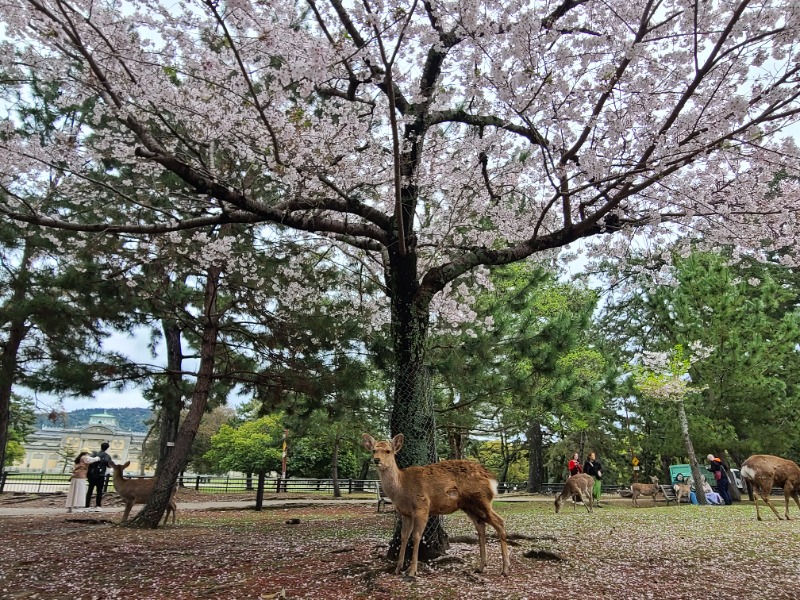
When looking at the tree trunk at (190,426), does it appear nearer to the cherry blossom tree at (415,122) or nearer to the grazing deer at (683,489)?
the cherry blossom tree at (415,122)

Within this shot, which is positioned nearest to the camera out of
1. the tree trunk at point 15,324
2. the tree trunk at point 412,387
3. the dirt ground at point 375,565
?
the dirt ground at point 375,565

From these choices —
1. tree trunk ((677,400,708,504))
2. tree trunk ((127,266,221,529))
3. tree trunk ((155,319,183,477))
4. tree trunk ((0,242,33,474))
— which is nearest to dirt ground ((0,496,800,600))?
tree trunk ((127,266,221,529))

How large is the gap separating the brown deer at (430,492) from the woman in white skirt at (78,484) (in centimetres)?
1018

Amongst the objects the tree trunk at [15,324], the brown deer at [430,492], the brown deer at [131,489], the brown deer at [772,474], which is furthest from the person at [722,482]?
the tree trunk at [15,324]

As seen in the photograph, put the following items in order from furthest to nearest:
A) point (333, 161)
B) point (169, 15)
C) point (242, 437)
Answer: point (242, 437) → point (333, 161) → point (169, 15)

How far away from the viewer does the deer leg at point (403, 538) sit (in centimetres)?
486

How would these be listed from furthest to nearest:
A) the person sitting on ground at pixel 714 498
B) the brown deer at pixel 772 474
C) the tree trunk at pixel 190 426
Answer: the person sitting on ground at pixel 714 498 → the brown deer at pixel 772 474 → the tree trunk at pixel 190 426

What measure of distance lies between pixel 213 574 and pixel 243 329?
5752mm

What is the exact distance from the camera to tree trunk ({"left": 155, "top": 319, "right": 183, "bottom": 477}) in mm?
11367

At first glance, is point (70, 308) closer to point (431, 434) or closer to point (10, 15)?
point (10, 15)

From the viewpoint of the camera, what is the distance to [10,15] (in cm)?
504

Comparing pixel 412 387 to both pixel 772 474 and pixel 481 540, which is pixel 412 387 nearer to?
pixel 481 540

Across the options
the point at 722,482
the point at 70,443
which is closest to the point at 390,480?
the point at 722,482

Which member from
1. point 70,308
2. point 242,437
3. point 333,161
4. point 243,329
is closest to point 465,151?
point 333,161
